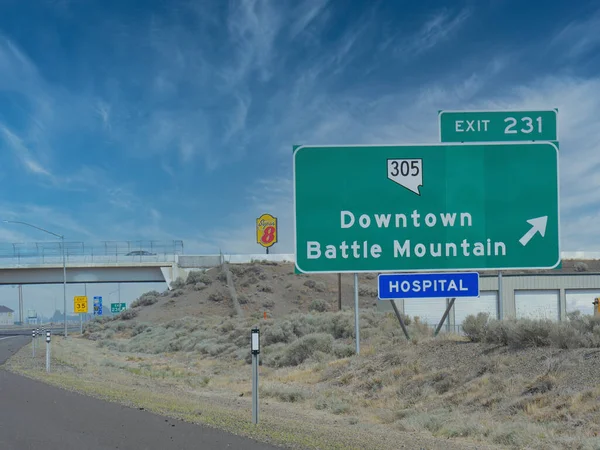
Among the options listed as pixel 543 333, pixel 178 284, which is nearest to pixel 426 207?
pixel 543 333

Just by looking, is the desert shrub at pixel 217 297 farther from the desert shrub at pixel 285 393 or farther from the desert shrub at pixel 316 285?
the desert shrub at pixel 285 393

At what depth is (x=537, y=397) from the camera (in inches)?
510

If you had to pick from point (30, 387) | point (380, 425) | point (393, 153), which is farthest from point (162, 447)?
point (30, 387)

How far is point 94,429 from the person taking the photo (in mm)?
10891

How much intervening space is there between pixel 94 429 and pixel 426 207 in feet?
26.7

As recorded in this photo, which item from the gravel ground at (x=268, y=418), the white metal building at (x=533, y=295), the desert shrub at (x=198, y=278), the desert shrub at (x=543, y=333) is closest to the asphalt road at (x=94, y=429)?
the gravel ground at (x=268, y=418)

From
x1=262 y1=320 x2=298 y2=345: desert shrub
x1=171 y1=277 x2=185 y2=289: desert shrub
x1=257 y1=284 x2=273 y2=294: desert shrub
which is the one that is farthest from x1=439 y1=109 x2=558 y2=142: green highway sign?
x1=171 y1=277 x2=185 y2=289: desert shrub

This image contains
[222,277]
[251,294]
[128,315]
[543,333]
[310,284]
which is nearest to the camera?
[543,333]

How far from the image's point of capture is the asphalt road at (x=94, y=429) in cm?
955

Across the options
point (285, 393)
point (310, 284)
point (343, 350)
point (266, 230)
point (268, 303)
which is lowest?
point (268, 303)

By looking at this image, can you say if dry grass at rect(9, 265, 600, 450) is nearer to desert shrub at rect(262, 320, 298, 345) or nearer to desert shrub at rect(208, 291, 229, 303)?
desert shrub at rect(262, 320, 298, 345)

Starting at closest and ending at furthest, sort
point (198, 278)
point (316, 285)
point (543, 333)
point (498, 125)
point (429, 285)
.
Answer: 1. point (543, 333)
2. point (429, 285)
3. point (498, 125)
4. point (198, 278)
5. point (316, 285)

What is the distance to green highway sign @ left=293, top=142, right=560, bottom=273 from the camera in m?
15.2

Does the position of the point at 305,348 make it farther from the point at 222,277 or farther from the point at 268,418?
the point at 222,277
